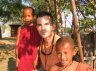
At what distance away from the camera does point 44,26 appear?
11.9 ft

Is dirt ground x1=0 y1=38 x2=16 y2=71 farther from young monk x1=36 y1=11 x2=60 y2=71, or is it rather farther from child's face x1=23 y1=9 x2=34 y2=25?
young monk x1=36 y1=11 x2=60 y2=71

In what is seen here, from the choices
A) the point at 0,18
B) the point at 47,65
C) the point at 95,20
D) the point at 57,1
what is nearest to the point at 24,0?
the point at 0,18

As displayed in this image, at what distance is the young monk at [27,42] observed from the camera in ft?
A: 15.1

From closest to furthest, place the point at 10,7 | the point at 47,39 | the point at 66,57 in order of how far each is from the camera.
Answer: the point at 66,57 → the point at 47,39 → the point at 10,7

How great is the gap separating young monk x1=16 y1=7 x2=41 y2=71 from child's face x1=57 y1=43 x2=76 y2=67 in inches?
70.1

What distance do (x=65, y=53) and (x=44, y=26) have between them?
951 mm

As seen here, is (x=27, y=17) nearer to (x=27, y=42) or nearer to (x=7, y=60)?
(x=27, y=42)

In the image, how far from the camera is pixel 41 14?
3729 mm

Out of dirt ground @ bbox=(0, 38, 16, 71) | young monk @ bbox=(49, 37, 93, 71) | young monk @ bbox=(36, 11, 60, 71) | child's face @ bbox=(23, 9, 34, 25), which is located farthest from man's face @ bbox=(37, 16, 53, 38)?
dirt ground @ bbox=(0, 38, 16, 71)

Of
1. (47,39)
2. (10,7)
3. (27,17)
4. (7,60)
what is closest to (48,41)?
(47,39)

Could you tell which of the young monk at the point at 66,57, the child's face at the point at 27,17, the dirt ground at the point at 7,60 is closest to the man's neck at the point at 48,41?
the child's face at the point at 27,17

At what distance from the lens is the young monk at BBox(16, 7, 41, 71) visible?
4605 mm

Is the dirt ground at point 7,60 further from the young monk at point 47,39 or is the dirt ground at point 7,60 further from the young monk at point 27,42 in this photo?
the young monk at point 47,39

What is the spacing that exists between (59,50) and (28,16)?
1970 mm
